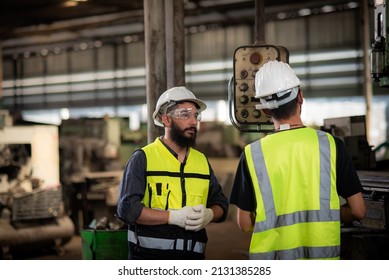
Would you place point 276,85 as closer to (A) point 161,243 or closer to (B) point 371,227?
(A) point 161,243

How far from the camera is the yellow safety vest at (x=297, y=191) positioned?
188 centimetres

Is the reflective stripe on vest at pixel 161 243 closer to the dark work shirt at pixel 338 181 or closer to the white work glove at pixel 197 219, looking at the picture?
the white work glove at pixel 197 219

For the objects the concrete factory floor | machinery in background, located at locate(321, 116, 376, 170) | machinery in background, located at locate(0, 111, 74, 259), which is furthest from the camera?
the concrete factory floor

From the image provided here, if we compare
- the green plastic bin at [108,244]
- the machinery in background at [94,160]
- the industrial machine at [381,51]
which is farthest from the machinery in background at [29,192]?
the industrial machine at [381,51]

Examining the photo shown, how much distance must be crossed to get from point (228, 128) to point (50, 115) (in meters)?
6.00

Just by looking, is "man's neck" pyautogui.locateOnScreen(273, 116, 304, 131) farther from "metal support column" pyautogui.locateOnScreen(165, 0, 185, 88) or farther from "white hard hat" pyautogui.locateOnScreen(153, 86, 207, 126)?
"metal support column" pyautogui.locateOnScreen(165, 0, 185, 88)

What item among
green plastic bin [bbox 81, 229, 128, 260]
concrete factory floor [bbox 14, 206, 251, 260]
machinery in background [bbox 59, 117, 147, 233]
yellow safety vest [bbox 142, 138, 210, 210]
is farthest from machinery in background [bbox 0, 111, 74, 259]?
yellow safety vest [bbox 142, 138, 210, 210]

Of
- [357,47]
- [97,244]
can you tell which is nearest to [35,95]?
[357,47]

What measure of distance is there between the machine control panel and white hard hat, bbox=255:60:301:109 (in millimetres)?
757

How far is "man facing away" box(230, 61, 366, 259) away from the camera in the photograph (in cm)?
188

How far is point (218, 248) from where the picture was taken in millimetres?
5258

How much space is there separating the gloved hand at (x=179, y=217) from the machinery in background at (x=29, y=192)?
271 centimetres

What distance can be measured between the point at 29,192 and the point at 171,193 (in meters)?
2.78
